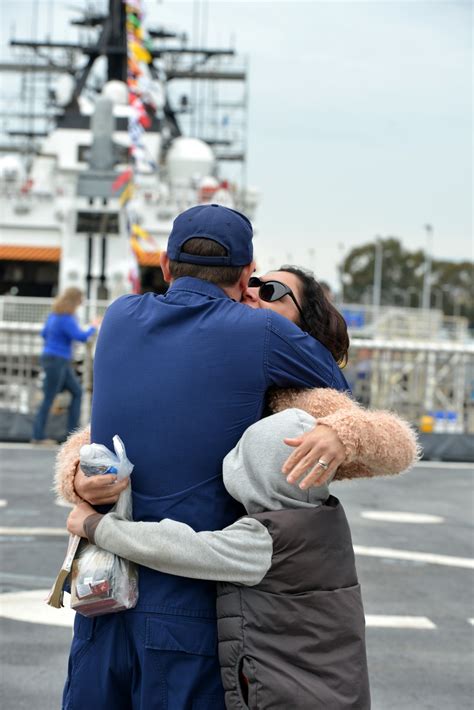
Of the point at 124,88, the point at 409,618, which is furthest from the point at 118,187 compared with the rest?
the point at 409,618

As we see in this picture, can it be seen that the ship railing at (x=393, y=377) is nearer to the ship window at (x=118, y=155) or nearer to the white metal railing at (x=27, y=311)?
the white metal railing at (x=27, y=311)

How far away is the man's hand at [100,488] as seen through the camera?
255cm

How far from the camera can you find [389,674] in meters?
4.74

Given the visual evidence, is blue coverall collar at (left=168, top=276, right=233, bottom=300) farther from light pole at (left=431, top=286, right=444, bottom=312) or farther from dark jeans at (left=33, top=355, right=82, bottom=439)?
light pole at (left=431, top=286, right=444, bottom=312)

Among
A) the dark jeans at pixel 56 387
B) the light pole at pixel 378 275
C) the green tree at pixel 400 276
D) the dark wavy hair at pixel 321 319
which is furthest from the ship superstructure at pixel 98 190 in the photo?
the green tree at pixel 400 276

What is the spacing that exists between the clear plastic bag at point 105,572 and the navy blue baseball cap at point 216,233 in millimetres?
466

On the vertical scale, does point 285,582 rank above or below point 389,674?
above

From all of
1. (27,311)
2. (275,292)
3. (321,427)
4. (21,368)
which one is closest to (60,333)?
(21,368)

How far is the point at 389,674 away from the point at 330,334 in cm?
235

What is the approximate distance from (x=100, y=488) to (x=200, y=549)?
29 centimetres

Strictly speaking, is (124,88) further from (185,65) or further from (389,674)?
(389,674)

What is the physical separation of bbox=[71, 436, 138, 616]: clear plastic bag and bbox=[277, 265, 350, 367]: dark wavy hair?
0.62 meters

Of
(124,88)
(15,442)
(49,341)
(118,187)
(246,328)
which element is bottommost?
(15,442)

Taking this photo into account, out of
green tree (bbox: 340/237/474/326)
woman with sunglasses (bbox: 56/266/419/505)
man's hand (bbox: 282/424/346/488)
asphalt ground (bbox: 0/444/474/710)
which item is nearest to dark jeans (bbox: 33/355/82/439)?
asphalt ground (bbox: 0/444/474/710)
